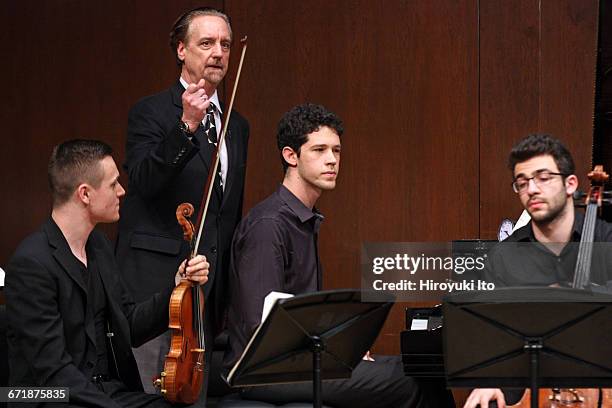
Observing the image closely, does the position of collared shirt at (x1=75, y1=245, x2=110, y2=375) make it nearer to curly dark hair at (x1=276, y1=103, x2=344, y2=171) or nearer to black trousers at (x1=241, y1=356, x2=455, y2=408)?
black trousers at (x1=241, y1=356, x2=455, y2=408)

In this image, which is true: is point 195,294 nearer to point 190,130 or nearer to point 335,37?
point 190,130

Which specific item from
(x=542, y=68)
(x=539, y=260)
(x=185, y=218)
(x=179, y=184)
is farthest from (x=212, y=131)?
(x=542, y=68)

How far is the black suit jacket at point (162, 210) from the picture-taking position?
3793 millimetres

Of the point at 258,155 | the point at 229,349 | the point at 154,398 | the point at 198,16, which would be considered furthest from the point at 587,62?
the point at 154,398

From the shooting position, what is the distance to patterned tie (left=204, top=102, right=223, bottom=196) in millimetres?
3885

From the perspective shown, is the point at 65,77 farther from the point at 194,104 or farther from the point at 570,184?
the point at 570,184

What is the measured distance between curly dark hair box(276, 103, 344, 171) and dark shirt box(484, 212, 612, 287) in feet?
2.53

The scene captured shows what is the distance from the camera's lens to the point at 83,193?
329 centimetres

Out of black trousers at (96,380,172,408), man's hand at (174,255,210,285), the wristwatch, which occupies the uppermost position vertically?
the wristwatch

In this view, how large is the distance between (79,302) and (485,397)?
1.29m

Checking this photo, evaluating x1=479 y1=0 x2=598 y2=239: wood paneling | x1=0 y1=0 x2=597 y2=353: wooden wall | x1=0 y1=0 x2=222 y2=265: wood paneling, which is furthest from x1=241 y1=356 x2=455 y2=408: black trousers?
x1=0 y1=0 x2=222 y2=265: wood paneling

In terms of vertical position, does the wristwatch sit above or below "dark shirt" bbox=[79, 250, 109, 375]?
above

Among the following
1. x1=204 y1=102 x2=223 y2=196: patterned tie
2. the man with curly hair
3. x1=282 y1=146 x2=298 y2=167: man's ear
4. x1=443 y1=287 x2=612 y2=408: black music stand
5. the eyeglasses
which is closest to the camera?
x1=443 y1=287 x2=612 y2=408: black music stand

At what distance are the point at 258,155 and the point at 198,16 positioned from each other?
1317mm
